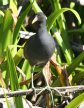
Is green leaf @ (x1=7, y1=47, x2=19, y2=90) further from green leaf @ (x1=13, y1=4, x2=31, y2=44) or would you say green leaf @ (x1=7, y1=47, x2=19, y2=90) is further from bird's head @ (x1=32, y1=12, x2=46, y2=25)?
green leaf @ (x1=13, y1=4, x2=31, y2=44)

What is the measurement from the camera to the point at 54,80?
7.73ft

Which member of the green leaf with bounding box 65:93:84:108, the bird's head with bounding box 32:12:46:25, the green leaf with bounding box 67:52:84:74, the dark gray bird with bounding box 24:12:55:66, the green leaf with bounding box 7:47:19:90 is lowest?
the green leaf with bounding box 65:93:84:108

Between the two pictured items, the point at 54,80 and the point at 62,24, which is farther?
the point at 62,24

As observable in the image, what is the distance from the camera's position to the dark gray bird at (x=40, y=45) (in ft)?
5.69

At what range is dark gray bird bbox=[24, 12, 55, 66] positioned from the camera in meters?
1.73

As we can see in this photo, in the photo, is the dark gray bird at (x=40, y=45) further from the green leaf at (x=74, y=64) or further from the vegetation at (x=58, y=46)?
the green leaf at (x=74, y=64)

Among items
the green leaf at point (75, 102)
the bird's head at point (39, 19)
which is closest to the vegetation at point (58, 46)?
the green leaf at point (75, 102)

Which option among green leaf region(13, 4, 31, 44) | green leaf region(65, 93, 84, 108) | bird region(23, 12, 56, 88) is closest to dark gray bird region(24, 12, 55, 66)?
bird region(23, 12, 56, 88)

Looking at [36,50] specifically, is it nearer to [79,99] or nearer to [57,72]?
[79,99]

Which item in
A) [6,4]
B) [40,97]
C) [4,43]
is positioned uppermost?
[6,4]

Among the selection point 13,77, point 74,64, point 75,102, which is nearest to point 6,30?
point 74,64

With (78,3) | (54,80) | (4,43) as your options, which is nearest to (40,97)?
(54,80)

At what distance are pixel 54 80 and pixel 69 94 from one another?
8.0 inches

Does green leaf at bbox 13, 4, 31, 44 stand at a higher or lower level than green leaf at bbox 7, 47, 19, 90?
higher
